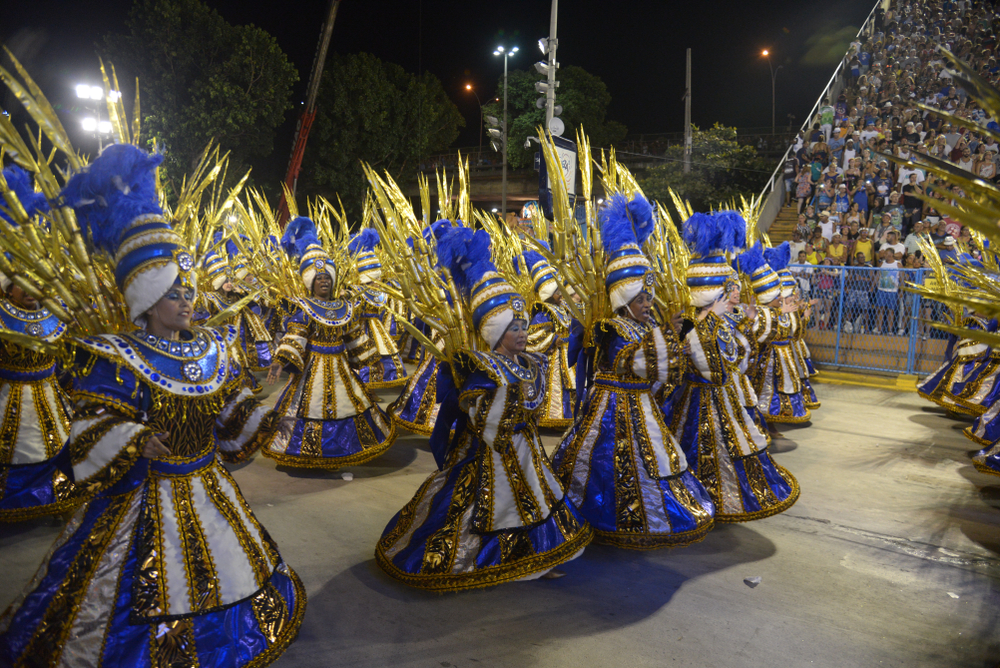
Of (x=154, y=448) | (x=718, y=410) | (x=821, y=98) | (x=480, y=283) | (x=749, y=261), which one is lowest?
(x=718, y=410)

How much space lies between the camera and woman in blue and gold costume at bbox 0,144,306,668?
2129mm

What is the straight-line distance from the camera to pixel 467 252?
3262mm

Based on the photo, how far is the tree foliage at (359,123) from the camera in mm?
19625

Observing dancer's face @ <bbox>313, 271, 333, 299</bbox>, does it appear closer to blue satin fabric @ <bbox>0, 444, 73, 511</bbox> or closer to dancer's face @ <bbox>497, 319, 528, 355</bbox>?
blue satin fabric @ <bbox>0, 444, 73, 511</bbox>

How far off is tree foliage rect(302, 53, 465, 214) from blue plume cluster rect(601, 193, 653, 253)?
52.2ft

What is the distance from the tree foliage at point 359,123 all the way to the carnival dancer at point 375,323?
36.7ft

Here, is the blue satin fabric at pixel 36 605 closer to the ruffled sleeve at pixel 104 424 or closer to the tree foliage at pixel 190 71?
the ruffled sleeve at pixel 104 424

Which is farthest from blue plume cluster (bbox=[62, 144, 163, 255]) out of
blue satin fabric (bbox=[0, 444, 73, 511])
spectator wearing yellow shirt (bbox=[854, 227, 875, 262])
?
spectator wearing yellow shirt (bbox=[854, 227, 875, 262])

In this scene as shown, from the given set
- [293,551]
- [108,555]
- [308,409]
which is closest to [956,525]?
[293,551]

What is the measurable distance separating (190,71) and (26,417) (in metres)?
13.8

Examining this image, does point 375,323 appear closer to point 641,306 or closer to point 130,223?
point 641,306

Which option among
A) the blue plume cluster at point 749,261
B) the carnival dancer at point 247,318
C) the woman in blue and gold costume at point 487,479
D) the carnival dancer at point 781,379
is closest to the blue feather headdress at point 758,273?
the blue plume cluster at point 749,261

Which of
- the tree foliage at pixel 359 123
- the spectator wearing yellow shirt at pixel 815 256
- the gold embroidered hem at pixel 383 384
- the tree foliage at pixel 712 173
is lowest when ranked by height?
the gold embroidered hem at pixel 383 384

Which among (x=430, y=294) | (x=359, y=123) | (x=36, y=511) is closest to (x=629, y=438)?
(x=430, y=294)
